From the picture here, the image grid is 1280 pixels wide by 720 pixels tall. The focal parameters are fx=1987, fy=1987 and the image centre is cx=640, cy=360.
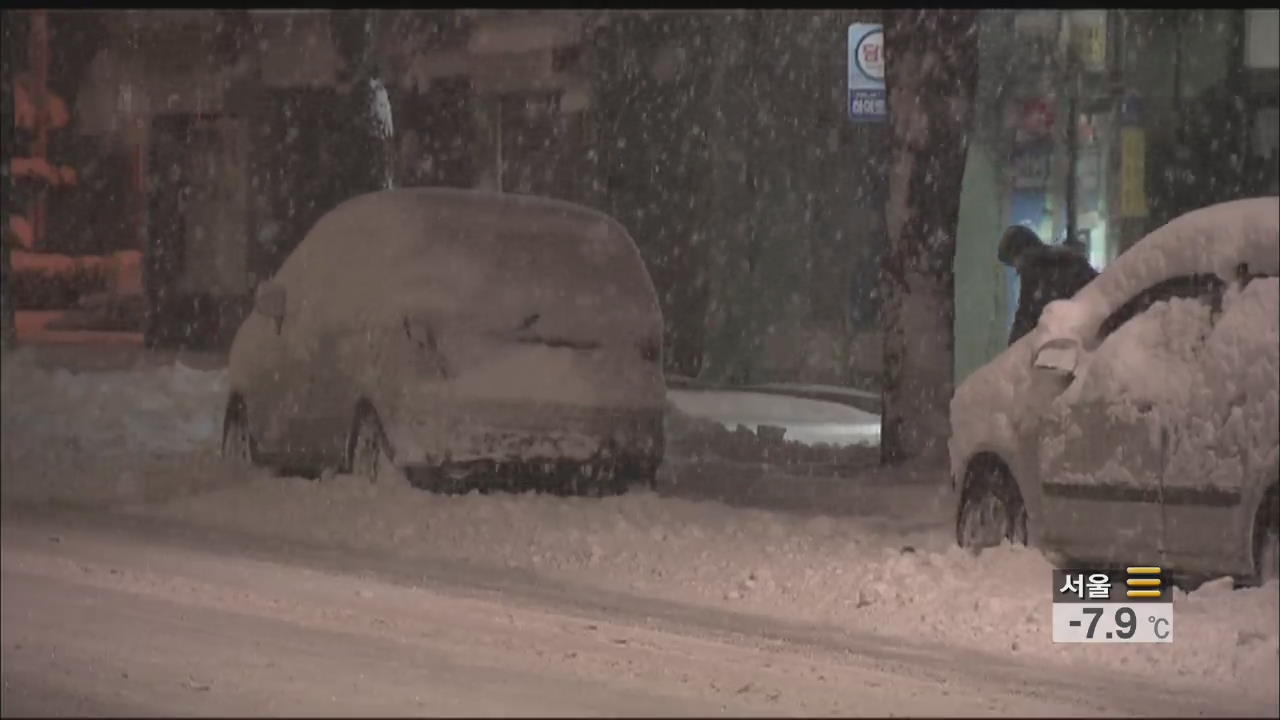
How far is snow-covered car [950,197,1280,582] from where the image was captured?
30.5 feet

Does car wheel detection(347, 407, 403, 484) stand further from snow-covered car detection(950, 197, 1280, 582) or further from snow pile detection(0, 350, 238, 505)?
snow-covered car detection(950, 197, 1280, 582)

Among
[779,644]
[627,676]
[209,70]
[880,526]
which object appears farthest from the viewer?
[209,70]

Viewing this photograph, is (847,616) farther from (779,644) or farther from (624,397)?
(624,397)

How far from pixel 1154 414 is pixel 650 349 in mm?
5105

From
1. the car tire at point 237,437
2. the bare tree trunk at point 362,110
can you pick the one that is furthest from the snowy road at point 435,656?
the bare tree trunk at point 362,110

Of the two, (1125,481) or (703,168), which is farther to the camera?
(703,168)

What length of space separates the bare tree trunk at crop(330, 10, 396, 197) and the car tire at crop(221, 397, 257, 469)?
995 centimetres

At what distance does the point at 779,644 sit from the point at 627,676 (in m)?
1.19

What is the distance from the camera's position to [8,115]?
24156 millimetres

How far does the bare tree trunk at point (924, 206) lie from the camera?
52.2 ft

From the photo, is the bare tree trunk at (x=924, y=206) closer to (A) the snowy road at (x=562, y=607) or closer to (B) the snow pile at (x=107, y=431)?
(A) the snowy road at (x=562, y=607)

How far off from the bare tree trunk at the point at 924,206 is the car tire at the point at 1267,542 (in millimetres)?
6711

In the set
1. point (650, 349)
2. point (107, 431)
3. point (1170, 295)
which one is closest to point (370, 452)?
point (650, 349)

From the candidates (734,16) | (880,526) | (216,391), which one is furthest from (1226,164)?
(880,526)
